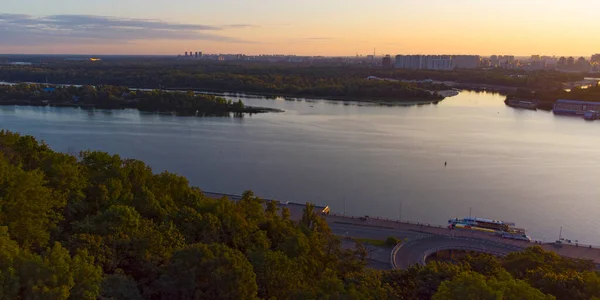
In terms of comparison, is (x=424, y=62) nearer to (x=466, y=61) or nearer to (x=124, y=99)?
(x=466, y=61)

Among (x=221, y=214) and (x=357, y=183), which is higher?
(x=221, y=214)

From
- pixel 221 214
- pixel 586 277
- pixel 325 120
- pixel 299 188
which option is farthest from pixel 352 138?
pixel 586 277

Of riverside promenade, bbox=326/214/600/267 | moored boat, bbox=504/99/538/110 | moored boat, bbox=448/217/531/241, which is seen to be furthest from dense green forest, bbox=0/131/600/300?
moored boat, bbox=504/99/538/110

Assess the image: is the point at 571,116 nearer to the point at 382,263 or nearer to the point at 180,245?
the point at 382,263

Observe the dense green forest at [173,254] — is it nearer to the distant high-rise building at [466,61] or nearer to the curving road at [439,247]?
the curving road at [439,247]

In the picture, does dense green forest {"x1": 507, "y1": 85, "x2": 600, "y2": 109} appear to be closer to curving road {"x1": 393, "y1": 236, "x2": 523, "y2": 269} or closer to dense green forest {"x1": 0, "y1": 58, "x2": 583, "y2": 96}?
dense green forest {"x1": 0, "y1": 58, "x2": 583, "y2": 96}

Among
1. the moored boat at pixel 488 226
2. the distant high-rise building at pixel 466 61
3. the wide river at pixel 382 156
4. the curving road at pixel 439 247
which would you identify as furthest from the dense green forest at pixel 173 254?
the distant high-rise building at pixel 466 61
